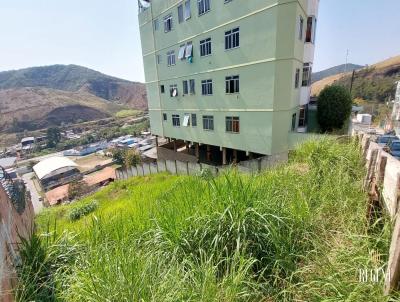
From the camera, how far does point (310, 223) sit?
273cm

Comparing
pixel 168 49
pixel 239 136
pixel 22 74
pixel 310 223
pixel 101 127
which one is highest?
pixel 22 74

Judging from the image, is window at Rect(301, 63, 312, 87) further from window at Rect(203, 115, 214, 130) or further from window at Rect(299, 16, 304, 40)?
window at Rect(203, 115, 214, 130)

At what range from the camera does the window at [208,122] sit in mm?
15355

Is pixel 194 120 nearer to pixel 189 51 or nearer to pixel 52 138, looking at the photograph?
pixel 189 51

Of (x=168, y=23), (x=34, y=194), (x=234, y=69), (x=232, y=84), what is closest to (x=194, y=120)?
(x=232, y=84)

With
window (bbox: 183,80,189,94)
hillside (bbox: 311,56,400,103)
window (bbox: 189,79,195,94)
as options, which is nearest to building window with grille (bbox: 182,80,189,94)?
window (bbox: 183,80,189,94)

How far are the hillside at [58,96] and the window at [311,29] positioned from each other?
10781 centimetres


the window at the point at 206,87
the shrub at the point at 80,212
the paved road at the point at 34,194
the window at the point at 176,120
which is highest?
the window at the point at 206,87

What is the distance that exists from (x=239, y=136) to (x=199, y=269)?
39.3 ft

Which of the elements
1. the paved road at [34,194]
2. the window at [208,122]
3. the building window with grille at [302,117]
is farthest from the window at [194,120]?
the paved road at [34,194]

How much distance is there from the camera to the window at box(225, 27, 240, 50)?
1247cm

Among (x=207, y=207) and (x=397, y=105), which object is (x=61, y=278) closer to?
(x=207, y=207)

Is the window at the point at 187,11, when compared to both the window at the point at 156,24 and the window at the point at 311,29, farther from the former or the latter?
the window at the point at 311,29

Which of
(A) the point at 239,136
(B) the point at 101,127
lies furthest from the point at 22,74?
(A) the point at 239,136
